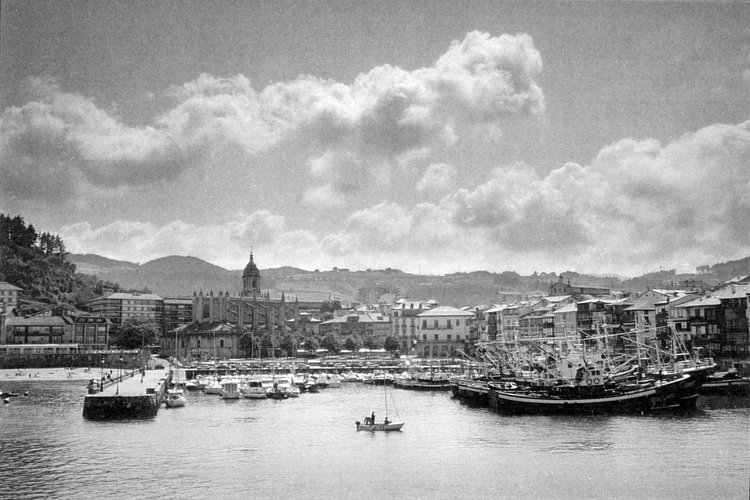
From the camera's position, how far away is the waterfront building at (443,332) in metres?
55.0

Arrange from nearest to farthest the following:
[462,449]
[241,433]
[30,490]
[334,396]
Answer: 1. [30,490]
2. [462,449]
3. [241,433]
4. [334,396]

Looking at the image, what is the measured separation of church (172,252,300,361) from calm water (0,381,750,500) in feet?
86.3

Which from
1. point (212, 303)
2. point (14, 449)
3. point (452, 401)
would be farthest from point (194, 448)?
point (212, 303)

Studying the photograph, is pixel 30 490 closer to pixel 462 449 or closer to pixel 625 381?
pixel 462 449

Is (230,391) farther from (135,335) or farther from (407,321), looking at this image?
(407,321)

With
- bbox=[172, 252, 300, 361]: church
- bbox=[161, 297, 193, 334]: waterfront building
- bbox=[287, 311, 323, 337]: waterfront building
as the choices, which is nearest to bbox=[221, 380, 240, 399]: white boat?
bbox=[172, 252, 300, 361]: church

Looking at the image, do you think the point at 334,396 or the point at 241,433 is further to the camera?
the point at 334,396

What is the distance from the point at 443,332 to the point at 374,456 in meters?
40.3

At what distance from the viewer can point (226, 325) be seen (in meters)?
50.9

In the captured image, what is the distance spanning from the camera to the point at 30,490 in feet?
40.9

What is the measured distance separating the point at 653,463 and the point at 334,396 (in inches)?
684

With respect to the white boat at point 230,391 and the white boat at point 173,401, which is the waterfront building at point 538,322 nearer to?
the white boat at point 230,391

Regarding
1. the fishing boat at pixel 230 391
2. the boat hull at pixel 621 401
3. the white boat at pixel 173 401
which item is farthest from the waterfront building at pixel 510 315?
the white boat at pixel 173 401

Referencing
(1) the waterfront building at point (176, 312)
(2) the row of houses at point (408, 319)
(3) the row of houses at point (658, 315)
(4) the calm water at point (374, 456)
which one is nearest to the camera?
(4) the calm water at point (374, 456)
